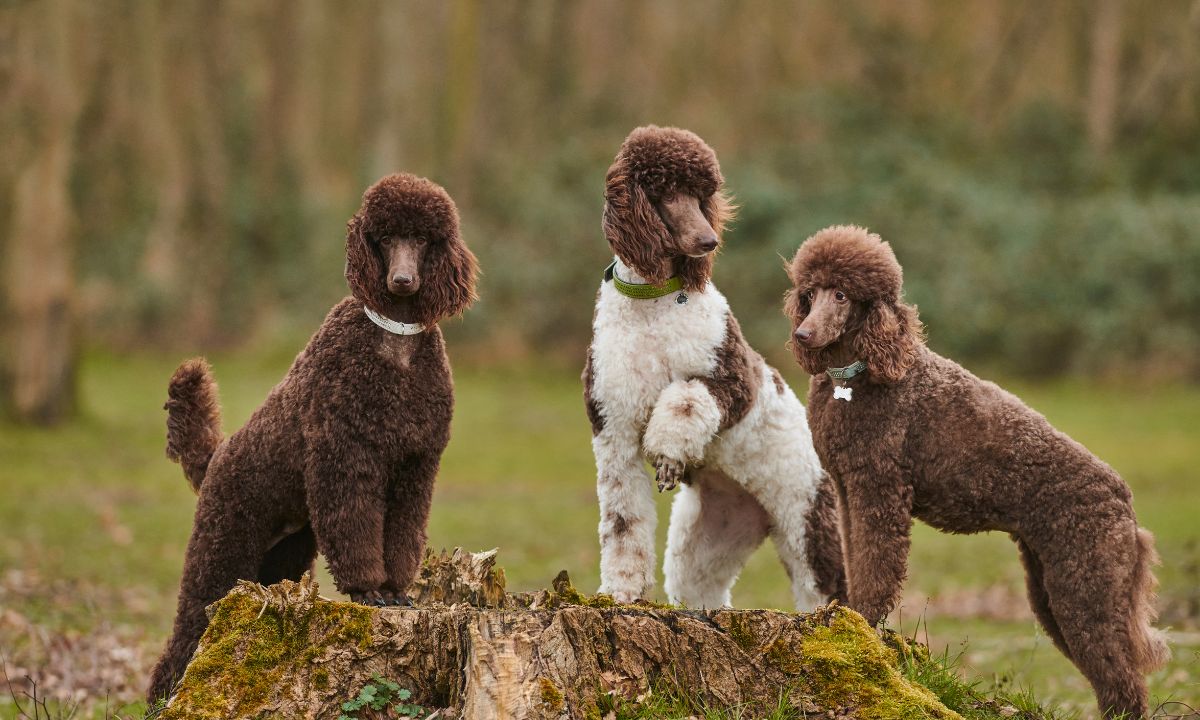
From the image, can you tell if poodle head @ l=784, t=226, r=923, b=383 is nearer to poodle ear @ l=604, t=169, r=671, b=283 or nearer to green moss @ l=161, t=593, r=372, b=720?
poodle ear @ l=604, t=169, r=671, b=283

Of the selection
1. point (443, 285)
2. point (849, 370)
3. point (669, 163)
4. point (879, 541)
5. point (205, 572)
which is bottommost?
point (205, 572)

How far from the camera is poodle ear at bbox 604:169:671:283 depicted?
16.6 ft

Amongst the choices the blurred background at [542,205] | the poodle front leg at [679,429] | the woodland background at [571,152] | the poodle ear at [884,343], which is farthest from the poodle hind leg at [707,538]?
the woodland background at [571,152]

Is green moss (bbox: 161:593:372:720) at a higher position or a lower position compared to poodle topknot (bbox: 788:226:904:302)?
lower

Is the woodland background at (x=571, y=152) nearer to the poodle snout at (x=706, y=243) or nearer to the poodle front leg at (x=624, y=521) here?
the poodle front leg at (x=624, y=521)

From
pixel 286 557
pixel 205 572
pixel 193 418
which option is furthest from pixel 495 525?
pixel 205 572

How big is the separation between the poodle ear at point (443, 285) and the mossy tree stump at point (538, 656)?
3.54 ft

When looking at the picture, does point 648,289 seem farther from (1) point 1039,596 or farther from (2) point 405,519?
(1) point 1039,596

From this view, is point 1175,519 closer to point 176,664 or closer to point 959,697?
point 959,697

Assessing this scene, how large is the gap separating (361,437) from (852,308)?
1.86 metres

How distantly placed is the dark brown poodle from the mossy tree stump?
551 mm

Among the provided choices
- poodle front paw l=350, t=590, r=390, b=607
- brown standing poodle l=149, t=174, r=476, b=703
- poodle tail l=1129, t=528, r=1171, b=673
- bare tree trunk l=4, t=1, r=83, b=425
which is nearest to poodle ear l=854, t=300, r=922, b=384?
poodle tail l=1129, t=528, r=1171, b=673

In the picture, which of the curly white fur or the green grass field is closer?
the curly white fur

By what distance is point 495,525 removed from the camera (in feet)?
43.5
